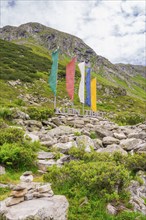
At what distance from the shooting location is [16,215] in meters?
7.46

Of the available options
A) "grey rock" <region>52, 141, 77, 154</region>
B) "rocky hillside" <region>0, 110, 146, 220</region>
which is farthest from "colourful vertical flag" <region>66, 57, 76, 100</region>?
"rocky hillside" <region>0, 110, 146, 220</region>

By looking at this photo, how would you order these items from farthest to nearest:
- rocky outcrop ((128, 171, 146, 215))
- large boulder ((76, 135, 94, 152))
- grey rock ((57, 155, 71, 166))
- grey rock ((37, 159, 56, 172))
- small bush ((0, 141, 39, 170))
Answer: large boulder ((76, 135, 94, 152)) → grey rock ((57, 155, 71, 166)) → grey rock ((37, 159, 56, 172)) → small bush ((0, 141, 39, 170)) → rocky outcrop ((128, 171, 146, 215))

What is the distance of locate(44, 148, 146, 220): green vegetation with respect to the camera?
824 cm

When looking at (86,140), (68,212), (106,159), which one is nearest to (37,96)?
(86,140)

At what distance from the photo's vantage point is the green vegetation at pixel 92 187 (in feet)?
27.0

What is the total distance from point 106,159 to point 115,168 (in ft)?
7.21

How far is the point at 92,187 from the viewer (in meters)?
9.20

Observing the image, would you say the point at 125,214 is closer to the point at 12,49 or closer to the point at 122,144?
the point at 122,144

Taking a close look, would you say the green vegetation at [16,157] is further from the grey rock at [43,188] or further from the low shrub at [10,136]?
the grey rock at [43,188]

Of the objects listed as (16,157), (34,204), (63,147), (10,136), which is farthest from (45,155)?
(34,204)

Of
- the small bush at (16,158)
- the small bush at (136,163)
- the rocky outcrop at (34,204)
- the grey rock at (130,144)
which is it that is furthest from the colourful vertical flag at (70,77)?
the rocky outcrop at (34,204)

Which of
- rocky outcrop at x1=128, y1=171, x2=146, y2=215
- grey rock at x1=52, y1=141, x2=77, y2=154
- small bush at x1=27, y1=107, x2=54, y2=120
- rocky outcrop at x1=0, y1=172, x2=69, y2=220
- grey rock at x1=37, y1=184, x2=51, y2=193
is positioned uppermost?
small bush at x1=27, y1=107, x2=54, y2=120

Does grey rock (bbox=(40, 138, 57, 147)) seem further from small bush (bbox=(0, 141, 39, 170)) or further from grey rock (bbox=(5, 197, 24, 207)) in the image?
grey rock (bbox=(5, 197, 24, 207))

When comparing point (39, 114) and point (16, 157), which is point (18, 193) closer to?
point (16, 157)
